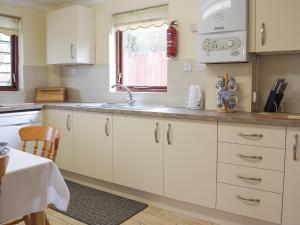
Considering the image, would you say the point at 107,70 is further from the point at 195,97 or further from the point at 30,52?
the point at 195,97

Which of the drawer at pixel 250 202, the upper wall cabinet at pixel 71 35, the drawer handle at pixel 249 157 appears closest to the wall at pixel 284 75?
the drawer handle at pixel 249 157

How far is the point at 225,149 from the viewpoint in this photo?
2363mm

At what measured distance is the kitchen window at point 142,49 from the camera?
346 cm

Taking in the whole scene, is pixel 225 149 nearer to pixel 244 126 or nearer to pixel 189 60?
pixel 244 126

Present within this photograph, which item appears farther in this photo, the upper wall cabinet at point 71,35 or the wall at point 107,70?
the upper wall cabinet at point 71,35

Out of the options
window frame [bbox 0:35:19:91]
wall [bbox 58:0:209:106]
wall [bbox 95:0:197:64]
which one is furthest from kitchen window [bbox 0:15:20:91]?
wall [bbox 95:0:197:64]

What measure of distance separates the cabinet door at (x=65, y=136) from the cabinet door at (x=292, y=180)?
88.6 inches

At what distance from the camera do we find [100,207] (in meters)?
2.80

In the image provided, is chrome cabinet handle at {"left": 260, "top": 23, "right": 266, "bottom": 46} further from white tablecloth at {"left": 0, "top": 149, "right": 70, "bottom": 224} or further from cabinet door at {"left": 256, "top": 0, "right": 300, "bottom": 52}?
white tablecloth at {"left": 0, "top": 149, "right": 70, "bottom": 224}

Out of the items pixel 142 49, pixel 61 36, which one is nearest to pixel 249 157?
pixel 142 49

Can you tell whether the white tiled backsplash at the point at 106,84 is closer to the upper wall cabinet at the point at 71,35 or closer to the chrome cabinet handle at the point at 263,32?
the upper wall cabinet at the point at 71,35

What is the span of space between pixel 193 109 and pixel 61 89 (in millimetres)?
2080

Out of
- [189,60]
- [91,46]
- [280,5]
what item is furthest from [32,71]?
[280,5]

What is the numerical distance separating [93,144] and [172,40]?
137 cm
